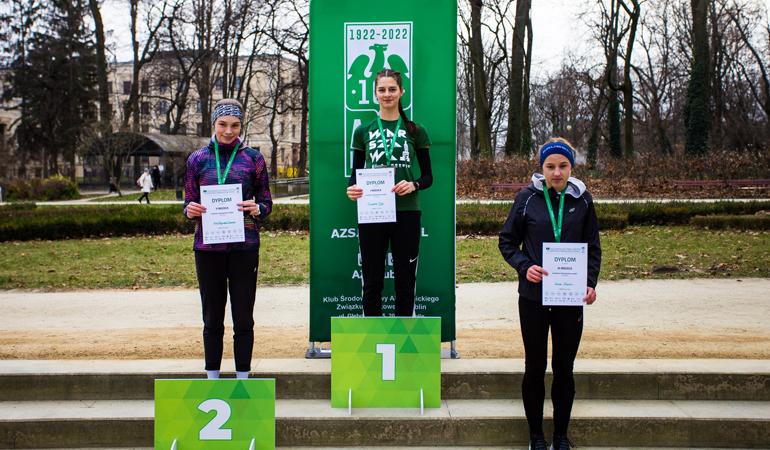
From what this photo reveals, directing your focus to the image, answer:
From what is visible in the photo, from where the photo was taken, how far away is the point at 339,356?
3.92m

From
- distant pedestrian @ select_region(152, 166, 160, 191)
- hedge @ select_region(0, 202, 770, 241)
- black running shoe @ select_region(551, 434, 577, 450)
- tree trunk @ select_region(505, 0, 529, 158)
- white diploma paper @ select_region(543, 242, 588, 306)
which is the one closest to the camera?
white diploma paper @ select_region(543, 242, 588, 306)

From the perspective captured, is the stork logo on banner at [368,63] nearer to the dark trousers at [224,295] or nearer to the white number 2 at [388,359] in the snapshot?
the dark trousers at [224,295]

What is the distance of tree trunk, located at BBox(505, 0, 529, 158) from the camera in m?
25.9

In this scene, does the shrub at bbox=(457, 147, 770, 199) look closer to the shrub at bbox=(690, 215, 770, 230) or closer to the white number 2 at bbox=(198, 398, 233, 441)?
the shrub at bbox=(690, 215, 770, 230)

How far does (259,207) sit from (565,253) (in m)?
1.94

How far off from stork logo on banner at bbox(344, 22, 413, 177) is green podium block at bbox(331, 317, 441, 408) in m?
1.33

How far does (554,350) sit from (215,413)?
6.57ft

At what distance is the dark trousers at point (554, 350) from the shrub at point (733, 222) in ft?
42.3

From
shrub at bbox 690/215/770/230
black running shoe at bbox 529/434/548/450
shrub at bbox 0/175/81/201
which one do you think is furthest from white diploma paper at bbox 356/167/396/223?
shrub at bbox 0/175/81/201

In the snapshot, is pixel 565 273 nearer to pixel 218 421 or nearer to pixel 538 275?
pixel 538 275

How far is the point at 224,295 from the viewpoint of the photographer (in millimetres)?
3838

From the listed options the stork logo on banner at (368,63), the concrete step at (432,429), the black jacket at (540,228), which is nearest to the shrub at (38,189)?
the concrete step at (432,429)

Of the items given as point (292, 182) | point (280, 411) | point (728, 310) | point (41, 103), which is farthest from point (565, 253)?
point (41, 103)

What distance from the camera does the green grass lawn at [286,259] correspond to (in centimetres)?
884
